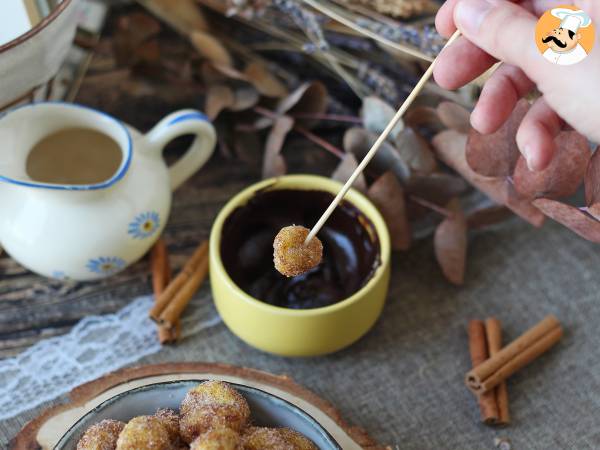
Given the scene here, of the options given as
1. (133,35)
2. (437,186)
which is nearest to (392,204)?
(437,186)

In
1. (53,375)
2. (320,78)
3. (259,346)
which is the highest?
(320,78)

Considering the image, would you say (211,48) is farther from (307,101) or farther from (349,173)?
(349,173)

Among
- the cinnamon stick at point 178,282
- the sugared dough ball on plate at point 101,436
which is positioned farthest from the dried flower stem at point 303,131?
the sugared dough ball on plate at point 101,436

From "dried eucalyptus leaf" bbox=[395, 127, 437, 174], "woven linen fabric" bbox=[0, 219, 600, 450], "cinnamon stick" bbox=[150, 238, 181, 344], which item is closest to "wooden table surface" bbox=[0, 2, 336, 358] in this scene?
"cinnamon stick" bbox=[150, 238, 181, 344]

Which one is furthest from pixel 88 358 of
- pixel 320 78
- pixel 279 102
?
pixel 320 78

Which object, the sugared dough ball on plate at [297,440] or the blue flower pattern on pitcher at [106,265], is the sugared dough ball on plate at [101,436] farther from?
the blue flower pattern on pitcher at [106,265]

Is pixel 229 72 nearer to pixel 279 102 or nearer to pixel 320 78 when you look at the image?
pixel 279 102

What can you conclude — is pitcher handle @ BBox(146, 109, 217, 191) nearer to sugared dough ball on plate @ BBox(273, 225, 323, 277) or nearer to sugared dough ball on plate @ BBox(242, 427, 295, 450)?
sugared dough ball on plate @ BBox(273, 225, 323, 277)

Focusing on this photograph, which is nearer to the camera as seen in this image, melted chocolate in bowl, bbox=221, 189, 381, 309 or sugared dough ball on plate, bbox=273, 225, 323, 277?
sugared dough ball on plate, bbox=273, 225, 323, 277
